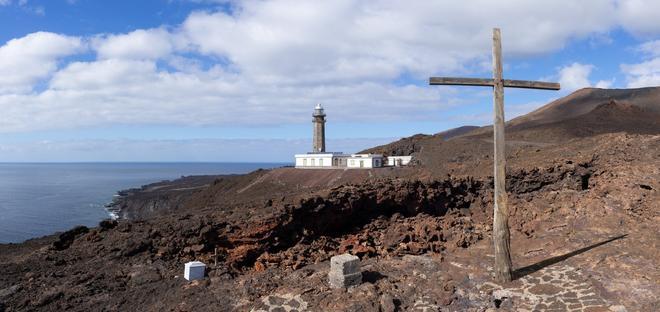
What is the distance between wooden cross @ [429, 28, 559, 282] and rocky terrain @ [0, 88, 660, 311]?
0.57 metres

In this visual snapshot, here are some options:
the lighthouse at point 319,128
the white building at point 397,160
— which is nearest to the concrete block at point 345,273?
the white building at point 397,160

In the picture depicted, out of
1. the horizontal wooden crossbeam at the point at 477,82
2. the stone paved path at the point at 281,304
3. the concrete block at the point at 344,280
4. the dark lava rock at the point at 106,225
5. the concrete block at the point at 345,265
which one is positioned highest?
the horizontal wooden crossbeam at the point at 477,82

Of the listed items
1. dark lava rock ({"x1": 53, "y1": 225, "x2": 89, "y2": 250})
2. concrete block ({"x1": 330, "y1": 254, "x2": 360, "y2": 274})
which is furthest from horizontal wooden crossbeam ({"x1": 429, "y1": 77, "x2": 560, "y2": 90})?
dark lava rock ({"x1": 53, "y1": 225, "x2": 89, "y2": 250})

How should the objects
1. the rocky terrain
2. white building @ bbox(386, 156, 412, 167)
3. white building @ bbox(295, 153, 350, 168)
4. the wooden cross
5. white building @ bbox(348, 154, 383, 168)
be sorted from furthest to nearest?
white building @ bbox(295, 153, 350, 168)
white building @ bbox(386, 156, 412, 167)
white building @ bbox(348, 154, 383, 168)
the wooden cross
the rocky terrain

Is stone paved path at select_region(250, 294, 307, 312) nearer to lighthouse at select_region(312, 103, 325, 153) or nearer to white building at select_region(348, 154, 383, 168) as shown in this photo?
white building at select_region(348, 154, 383, 168)

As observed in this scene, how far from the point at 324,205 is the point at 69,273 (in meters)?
6.52

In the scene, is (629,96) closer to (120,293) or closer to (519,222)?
(519,222)

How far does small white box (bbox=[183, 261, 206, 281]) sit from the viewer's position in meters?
10.0

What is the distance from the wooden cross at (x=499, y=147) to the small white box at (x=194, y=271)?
6.18 m

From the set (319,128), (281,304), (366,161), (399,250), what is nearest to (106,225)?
(281,304)

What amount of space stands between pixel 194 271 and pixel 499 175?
21.8 feet

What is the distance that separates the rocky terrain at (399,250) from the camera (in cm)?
921

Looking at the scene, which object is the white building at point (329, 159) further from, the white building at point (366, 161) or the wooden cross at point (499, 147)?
the wooden cross at point (499, 147)

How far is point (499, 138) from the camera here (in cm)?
966
